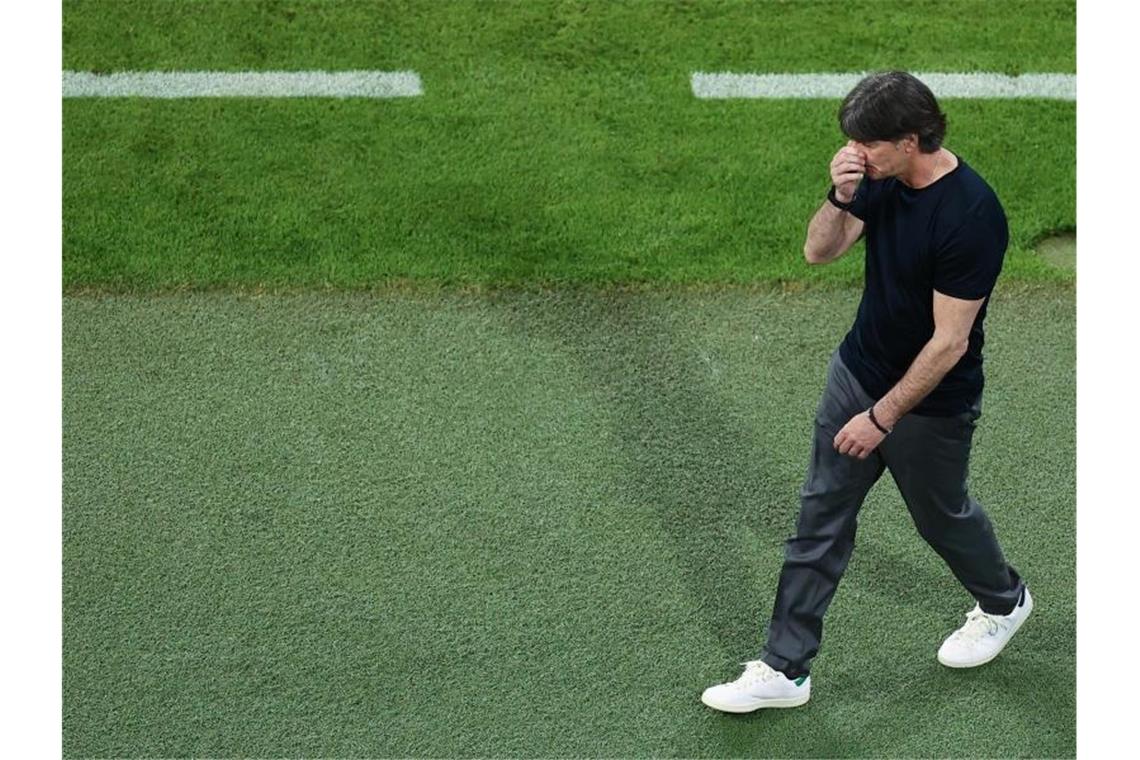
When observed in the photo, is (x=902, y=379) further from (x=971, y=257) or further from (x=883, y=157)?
(x=883, y=157)

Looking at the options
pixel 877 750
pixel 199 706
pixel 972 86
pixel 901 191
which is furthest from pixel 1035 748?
pixel 972 86

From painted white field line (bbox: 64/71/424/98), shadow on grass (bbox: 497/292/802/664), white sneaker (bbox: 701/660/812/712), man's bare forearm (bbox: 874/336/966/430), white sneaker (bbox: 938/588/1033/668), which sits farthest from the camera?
painted white field line (bbox: 64/71/424/98)

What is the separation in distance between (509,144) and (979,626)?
356cm

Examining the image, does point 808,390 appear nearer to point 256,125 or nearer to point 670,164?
point 670,164

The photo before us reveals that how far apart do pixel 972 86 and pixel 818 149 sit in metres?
1.00

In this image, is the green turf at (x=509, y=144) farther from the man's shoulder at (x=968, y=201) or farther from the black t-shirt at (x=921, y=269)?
the man's shoulder at (x=968, y=201)

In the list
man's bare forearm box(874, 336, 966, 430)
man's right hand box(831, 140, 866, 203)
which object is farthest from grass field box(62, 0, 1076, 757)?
man's right hand box(831, 140, 866, 203)

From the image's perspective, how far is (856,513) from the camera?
4832 millimetres

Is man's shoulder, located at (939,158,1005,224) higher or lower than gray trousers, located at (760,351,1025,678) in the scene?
higher

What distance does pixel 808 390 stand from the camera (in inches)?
254

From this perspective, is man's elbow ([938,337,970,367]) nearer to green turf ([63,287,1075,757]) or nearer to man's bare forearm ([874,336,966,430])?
man's bare forearm ([874,336,966,430])

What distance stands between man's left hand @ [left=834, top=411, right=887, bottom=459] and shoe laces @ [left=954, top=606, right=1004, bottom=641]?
0.96 meters

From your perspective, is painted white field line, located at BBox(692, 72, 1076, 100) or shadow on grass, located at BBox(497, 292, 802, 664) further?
painted white field line, located at BBox(692, 72, 1076, 100)

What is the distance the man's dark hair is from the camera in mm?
4199
